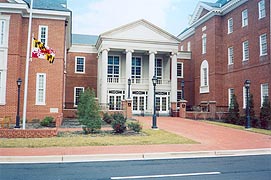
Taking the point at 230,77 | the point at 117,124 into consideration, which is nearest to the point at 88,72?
the point at 230,77

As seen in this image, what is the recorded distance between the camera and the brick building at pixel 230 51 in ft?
74.6

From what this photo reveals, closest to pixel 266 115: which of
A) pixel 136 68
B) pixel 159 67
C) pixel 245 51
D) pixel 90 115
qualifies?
pixel 245 51

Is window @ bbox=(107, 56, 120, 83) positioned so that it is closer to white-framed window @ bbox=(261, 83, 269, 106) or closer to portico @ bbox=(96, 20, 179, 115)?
portico @ bbox=(96, 20, 179, 115)

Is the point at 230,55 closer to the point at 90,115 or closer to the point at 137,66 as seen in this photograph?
the point at 137,66

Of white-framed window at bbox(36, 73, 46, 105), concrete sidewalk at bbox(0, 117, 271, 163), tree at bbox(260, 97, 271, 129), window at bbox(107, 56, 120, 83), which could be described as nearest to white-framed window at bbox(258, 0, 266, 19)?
tree at bbox(260, 97, 271, 129)

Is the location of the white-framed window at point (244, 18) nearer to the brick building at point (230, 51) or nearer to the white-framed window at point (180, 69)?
the brick building at point (230, 51)

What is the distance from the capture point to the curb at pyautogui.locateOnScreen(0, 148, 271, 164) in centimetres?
832

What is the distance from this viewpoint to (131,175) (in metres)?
6.57

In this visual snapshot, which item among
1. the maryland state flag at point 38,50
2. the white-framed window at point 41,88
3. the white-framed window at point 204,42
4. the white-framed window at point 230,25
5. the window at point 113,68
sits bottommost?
the white-framed window at point 41,88

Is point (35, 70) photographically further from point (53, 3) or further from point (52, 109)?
point (53, 3)

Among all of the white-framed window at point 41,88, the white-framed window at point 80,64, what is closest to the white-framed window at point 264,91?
the white-framed window at point 41,88

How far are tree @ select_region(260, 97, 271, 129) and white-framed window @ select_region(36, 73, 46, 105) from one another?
17.0 meters

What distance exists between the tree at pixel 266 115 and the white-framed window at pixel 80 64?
21.2m

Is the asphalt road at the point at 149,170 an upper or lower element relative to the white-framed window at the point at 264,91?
lower
